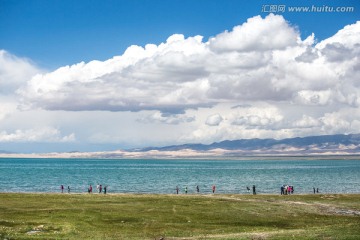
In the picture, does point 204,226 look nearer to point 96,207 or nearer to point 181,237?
point 181,237

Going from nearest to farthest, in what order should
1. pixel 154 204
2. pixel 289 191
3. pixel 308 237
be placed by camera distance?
1. pixel 308 237
2. pixel 154 204
3. pixel 289 191

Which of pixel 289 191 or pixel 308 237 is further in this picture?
pixel 289 191

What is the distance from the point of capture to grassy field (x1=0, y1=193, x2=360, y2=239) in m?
44.0

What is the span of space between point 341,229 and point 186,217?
2270 centimetres

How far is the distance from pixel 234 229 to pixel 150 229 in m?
9.28

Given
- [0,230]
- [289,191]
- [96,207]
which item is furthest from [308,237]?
[289,191]

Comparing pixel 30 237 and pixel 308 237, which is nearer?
pixel 308 237

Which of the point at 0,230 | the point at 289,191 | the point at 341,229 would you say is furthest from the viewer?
the point at 289,191

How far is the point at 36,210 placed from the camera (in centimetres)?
6303

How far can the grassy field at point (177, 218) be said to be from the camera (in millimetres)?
44031

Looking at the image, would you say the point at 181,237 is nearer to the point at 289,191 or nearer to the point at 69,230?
the point at 69,230

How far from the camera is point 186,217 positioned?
59.2 m

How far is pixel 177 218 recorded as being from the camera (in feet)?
192

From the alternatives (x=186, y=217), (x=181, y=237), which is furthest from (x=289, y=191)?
(x=181, y=237)
